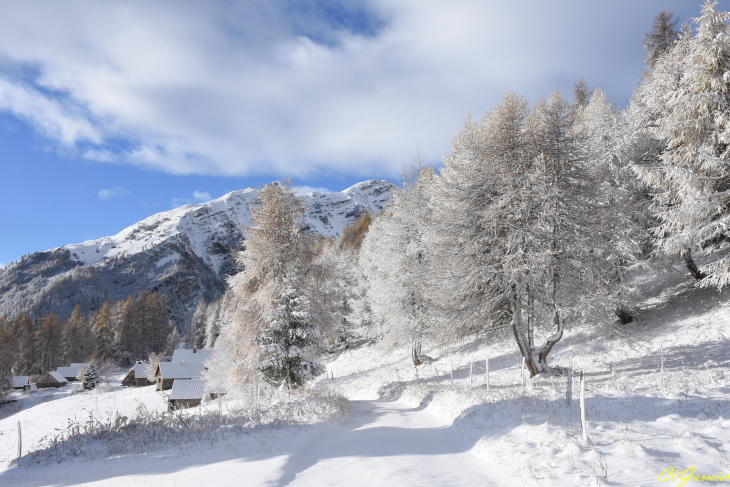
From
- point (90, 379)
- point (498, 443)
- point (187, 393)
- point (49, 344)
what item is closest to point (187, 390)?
point (187, 393)

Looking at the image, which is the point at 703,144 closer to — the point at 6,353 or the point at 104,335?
the point at 6,353

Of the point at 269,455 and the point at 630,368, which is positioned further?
the point at 630,368

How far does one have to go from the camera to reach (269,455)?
6.88 metres

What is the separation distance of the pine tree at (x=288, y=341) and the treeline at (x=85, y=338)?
88160 millimetres

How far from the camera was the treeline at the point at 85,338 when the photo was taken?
85.2 m

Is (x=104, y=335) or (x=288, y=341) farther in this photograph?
(x=104, y=335)

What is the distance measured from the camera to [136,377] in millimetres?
71062

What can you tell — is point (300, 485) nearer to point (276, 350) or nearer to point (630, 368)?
point (276, 350)

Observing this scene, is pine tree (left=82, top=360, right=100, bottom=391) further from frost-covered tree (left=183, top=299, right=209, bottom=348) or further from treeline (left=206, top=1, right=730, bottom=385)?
treeline (left=206, top=1, right=730, bottom=385)

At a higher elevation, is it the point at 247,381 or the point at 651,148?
the point at 651,148

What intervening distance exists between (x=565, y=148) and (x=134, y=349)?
124m

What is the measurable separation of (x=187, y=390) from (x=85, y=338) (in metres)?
76.5

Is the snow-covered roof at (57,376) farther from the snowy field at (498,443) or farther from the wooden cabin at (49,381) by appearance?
the snowy field at (498,443)

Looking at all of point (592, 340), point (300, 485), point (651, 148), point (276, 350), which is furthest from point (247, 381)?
point (651, 148)
